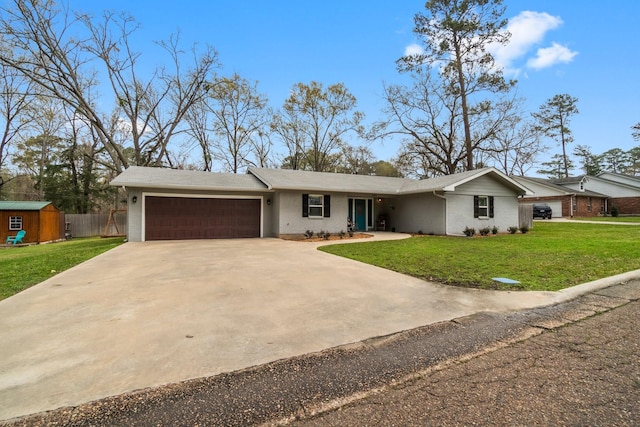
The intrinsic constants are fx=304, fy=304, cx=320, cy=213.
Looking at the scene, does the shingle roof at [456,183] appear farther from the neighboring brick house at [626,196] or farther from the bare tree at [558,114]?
the bare tree at [558,114]

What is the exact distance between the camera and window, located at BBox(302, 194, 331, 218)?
14562 mm

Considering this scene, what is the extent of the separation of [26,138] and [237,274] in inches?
1144

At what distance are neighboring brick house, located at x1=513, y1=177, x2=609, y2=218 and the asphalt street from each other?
30.1 m

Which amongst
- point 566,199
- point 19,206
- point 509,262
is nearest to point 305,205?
point 509,262

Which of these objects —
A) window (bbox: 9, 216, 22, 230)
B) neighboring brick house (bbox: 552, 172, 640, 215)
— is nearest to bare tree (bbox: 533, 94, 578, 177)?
neighboring brick house (bbox: 552, 172, 640, 215)

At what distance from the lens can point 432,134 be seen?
24.2m

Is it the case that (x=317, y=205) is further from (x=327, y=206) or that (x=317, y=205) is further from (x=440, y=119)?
(x=440, y=119)

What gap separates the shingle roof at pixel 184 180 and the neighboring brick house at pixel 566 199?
2563 cm

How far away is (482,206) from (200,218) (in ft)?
45.1

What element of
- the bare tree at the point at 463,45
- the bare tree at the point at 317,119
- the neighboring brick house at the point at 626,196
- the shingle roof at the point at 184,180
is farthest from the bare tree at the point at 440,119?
the neighboring brick house at the point at 626,196

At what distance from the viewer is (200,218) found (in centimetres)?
1369

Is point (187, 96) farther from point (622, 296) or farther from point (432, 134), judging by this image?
point (622, 296)

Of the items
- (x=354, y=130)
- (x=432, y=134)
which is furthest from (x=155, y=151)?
(x=432, y=134)

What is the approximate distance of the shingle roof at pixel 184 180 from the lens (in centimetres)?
1217
